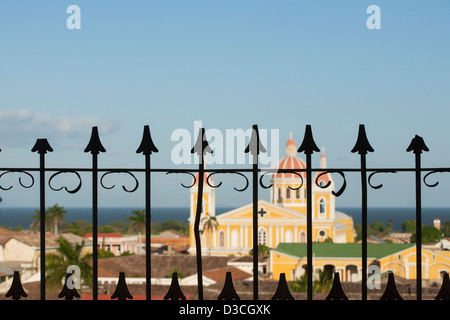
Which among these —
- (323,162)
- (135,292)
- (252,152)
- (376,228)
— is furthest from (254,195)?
(376,228)

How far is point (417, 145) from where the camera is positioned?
342 cm

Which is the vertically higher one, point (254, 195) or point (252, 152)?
point (252, 152)

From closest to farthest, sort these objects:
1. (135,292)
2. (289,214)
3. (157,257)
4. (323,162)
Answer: (135,292), (157,257), (289,214), (323,162)

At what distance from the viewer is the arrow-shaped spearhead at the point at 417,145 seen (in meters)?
3.42

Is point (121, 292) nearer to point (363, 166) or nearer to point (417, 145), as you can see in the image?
point (363, 166)

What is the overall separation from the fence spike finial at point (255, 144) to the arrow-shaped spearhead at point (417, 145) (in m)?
0.80

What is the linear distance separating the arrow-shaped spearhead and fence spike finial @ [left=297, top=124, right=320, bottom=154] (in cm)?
50

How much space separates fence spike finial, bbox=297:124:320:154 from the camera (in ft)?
11.3

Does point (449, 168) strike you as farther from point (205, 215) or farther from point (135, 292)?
point (205, 215)

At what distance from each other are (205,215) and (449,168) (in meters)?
57.0

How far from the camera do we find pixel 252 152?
11.5 ft

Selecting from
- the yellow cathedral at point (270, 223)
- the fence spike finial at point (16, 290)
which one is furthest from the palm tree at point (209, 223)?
the fence spike finial at point (16, 290)

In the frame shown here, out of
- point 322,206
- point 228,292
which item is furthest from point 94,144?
point 322,206
